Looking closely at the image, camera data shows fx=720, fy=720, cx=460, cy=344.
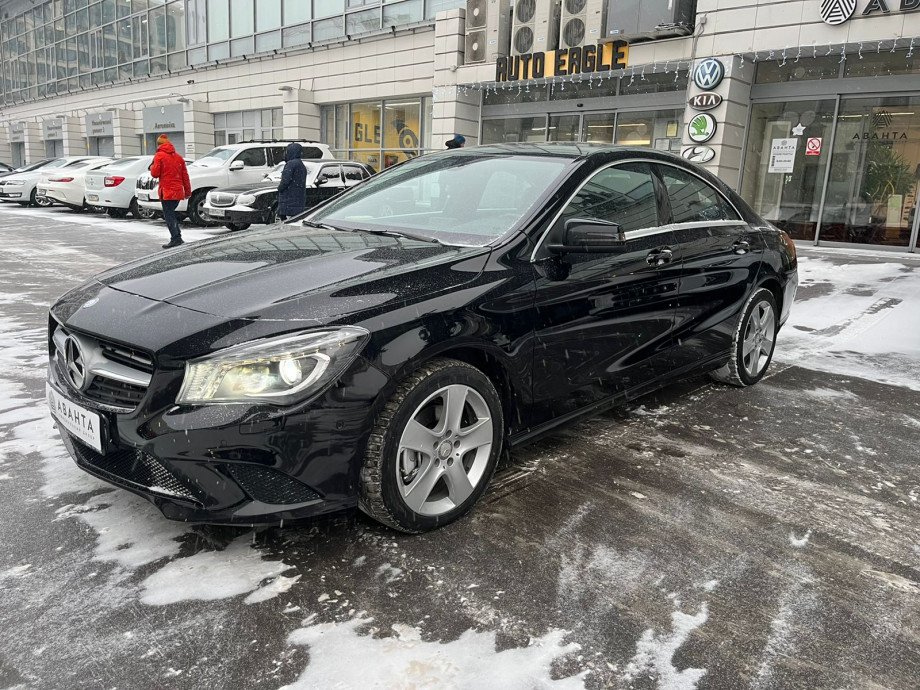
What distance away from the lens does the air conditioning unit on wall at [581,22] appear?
15.2 metres

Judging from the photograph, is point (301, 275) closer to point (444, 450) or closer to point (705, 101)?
point (444, 450)

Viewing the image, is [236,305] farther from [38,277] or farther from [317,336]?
[38,277]

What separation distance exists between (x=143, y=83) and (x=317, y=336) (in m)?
35.5

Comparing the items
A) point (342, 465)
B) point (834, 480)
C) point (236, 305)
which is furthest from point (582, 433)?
point (236, 305)

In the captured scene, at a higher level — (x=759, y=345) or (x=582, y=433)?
(x=759, y=345)

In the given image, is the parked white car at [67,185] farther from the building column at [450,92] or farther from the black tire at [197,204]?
the building column at [450,92]

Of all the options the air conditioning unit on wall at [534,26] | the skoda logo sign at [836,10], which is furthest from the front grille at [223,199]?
the skoda logo sign at [836,10]

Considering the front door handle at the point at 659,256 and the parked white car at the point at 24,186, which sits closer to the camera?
the front door handle at the point at 659,256

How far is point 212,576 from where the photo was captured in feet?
7.93

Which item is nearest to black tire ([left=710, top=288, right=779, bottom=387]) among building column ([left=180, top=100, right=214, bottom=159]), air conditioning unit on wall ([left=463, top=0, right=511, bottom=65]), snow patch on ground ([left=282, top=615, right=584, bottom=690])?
snow patch on ground ([left=282, top=615, right=584, bottom=690])

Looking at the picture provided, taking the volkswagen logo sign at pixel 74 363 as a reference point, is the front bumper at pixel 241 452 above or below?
below

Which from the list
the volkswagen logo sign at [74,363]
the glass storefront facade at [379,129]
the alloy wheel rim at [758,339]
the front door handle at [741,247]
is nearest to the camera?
the volkswagen logo sign at [74,363]

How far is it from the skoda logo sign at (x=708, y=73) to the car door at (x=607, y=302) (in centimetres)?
1138

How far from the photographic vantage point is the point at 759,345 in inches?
193
